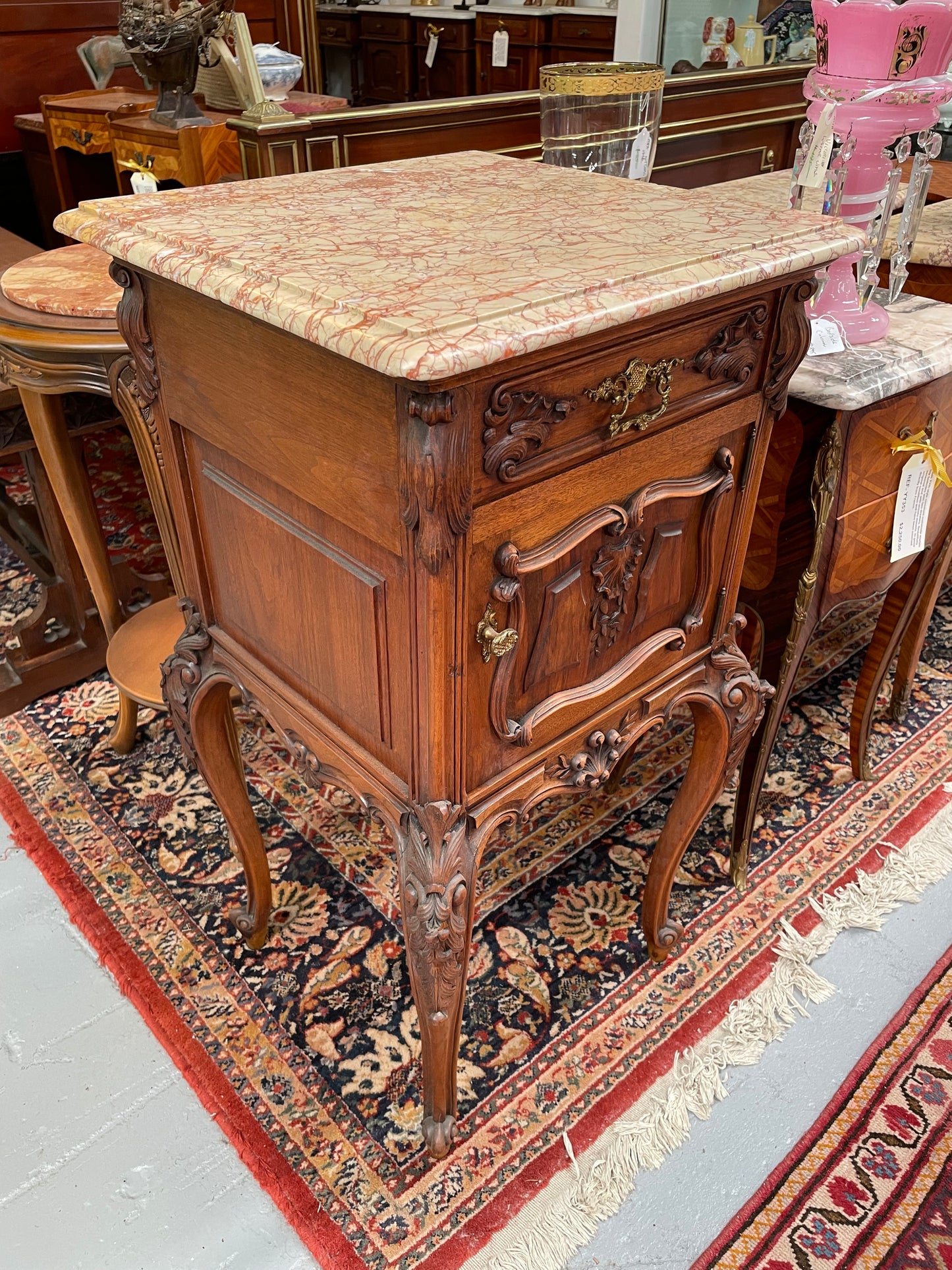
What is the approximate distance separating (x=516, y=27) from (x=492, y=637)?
5.59 meters

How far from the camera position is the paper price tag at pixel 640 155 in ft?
5.28

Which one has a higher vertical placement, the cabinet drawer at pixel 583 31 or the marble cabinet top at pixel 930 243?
the cabinet drawer at pixel 583 31

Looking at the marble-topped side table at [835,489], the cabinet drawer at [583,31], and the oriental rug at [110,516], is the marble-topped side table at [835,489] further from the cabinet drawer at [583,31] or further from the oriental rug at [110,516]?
the cabinet drawer at [583,31]

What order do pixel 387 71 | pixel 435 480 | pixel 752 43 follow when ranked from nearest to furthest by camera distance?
pixel 435 480, pixel 752 43, pixel 387 71

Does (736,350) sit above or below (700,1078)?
above

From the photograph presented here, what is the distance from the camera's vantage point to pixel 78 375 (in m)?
1.49

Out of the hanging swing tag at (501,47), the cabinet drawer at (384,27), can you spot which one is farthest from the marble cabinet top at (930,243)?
the cabinet drawer at (384,27)

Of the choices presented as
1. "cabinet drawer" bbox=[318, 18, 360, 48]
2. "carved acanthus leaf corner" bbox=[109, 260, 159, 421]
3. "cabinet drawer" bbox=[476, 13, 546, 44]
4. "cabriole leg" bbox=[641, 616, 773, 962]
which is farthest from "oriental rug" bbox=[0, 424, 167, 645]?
"cabinet drawer" bbox=[318, 18, 360, 48]

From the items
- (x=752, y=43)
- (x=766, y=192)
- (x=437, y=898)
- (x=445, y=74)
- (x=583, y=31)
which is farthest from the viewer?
(x=445, y=74)

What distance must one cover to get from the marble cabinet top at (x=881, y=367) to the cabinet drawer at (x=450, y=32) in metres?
5.17

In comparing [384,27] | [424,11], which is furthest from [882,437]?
[384,27]

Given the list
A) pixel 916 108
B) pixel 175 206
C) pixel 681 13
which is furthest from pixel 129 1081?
pixel 681 13

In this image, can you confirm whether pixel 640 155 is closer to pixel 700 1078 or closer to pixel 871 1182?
pixel 700 1078

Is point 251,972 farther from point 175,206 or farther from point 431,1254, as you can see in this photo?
point 175,206
